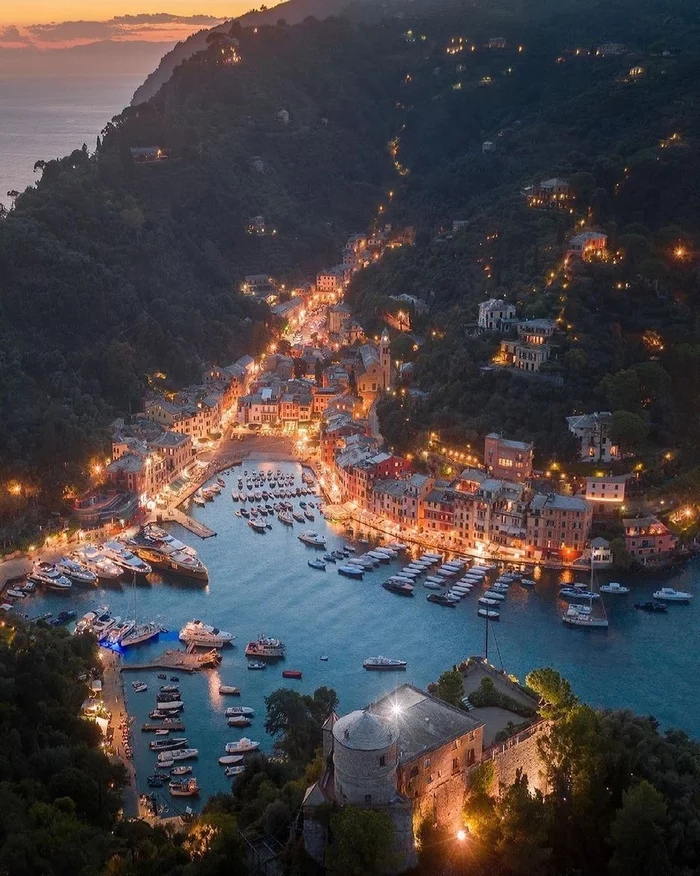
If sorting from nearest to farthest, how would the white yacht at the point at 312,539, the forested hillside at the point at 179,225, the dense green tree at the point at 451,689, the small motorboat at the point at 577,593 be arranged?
the dense green tree at the point at 451,689
the small motorboat at the point at 577,593
the white yacht at the point at 312,539
the forested hillside at the point at 179,225

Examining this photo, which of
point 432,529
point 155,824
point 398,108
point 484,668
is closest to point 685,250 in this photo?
point 432,529

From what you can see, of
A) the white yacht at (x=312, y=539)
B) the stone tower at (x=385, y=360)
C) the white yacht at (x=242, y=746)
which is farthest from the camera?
the stone tower at (x=385, y=360)

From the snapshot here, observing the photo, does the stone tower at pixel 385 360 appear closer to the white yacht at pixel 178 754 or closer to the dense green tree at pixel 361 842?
the white yacht at pixel 178 754

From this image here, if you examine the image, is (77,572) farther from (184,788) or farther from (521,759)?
(521,759)

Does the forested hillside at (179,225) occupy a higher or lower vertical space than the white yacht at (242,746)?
higher

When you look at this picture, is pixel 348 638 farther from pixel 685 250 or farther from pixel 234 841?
pixel 685 250

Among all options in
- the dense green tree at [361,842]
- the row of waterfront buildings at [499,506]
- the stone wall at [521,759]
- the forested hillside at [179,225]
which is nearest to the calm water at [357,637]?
the row of waterfront buildings at [499,506]

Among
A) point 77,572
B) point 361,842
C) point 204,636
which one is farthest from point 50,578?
point 361,842
